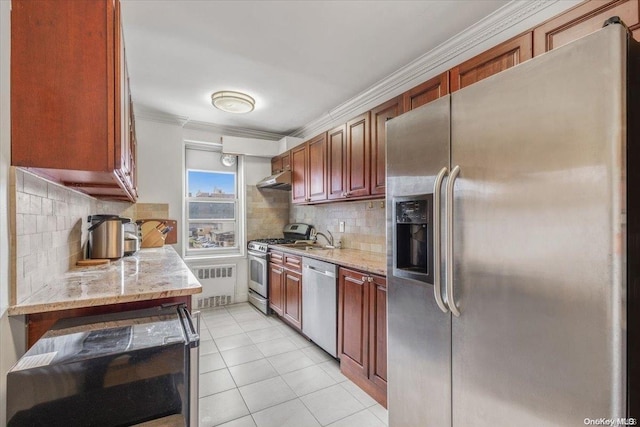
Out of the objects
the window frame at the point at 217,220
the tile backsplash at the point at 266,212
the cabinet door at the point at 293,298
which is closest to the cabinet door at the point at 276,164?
the tile backsplash at the point at 266,212

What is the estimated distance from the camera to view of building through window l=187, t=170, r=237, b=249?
4.24 meters

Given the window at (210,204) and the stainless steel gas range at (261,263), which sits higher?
the window at (210,204)

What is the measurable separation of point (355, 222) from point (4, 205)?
8.81 feet

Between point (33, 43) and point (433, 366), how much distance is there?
213 centimetres

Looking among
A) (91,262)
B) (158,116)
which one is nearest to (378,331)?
(91,262)

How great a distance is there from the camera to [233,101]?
9.91 feet

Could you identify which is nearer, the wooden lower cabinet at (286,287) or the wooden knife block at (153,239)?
the wooden lower cabinet at (286,287)

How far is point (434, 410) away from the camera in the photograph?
51.6 inches

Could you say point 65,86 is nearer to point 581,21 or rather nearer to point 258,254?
point 581,21

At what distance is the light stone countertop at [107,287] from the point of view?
1.17 m

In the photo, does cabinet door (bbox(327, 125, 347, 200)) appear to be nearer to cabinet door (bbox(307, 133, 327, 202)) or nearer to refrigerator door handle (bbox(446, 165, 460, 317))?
cabinet door (bbox(307, 133, 327, 202))

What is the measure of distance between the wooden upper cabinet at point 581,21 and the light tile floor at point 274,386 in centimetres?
→ 228

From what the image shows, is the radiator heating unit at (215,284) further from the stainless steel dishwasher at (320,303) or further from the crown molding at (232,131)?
the crown molding at (232,131)

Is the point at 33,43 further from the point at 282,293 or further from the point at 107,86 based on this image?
the point at 282,293
